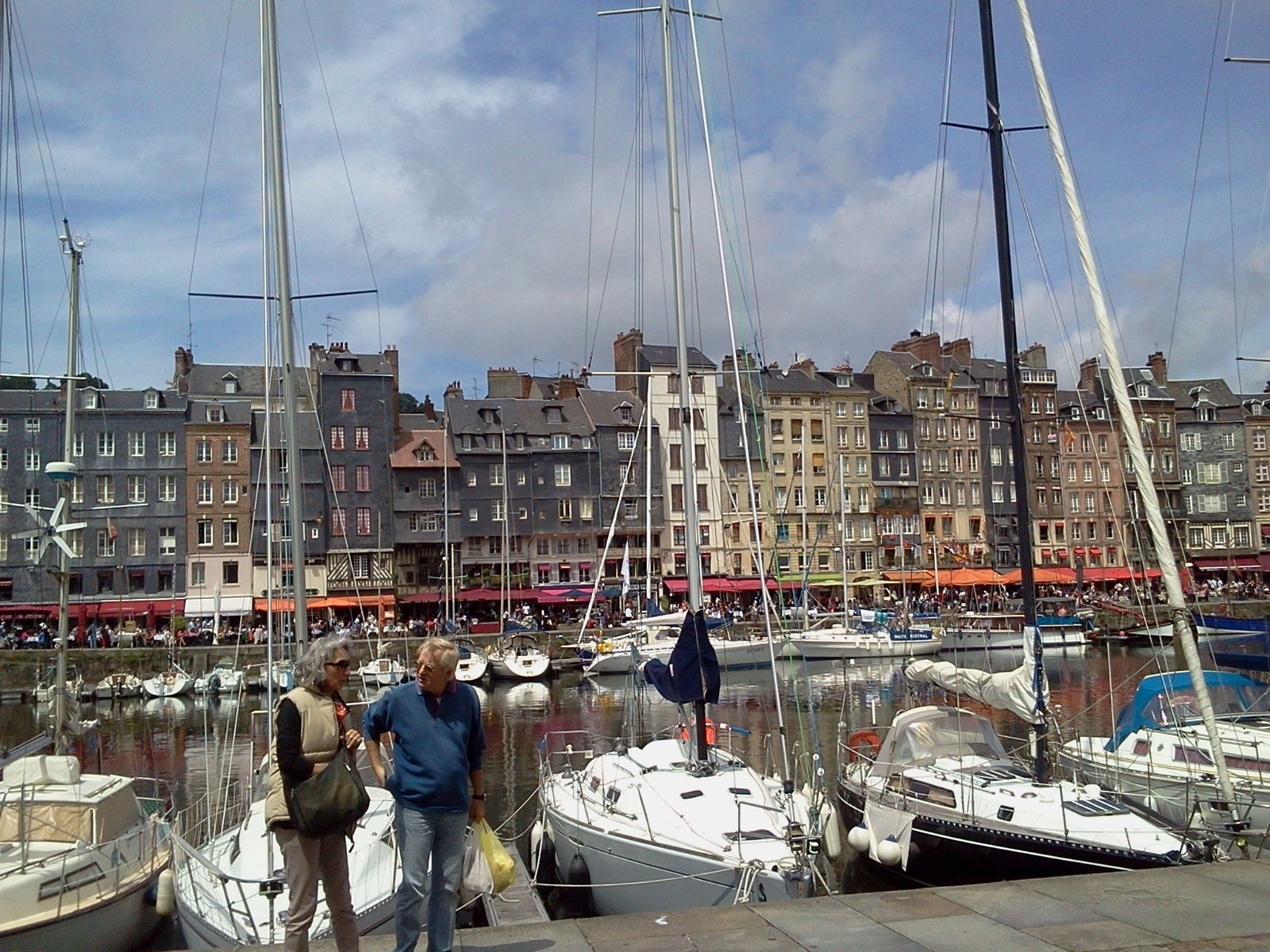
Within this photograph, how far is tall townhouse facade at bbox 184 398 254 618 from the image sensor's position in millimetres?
71125

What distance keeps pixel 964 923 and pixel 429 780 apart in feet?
12.9

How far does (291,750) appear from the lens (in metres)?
6.74

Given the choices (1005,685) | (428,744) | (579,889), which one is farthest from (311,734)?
(1005,685)

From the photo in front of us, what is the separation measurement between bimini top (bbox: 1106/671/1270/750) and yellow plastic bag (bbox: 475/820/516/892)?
1433 centimetres

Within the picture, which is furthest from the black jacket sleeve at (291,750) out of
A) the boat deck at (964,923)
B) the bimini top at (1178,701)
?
the bimini top at (1178,701)

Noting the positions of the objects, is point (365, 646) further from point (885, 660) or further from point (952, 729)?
point (952, 729)

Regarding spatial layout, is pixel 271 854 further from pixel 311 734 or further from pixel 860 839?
pixel 860 839

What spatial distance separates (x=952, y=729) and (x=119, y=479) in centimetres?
6434

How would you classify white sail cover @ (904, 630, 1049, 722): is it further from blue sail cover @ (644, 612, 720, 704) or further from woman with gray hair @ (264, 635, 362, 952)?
woman with gray hair @ (264, 635, 362, 952)

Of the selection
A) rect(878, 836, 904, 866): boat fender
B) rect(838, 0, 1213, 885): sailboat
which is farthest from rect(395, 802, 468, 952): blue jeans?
rect(878, 836, 904, 866): boat fender

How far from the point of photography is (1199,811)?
12.9m

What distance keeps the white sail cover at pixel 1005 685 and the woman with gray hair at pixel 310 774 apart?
12.7m

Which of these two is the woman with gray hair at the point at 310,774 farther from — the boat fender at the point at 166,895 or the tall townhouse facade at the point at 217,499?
the tall townhouse facade at the point at 217,499

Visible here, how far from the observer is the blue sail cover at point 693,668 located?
1662 centimetres
